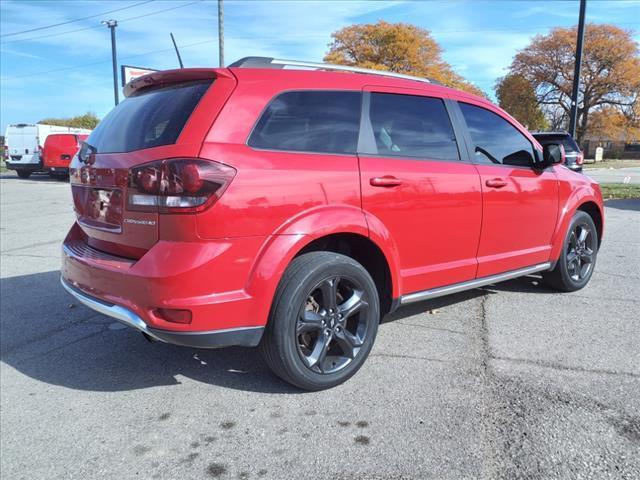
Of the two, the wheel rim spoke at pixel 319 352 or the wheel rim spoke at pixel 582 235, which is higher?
the wheel rim spoke at pixel 582 235

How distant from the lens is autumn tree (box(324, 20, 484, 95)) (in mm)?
46853

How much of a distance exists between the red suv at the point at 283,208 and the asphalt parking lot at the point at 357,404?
39 centimetres

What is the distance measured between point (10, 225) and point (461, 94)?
8829 millimetres

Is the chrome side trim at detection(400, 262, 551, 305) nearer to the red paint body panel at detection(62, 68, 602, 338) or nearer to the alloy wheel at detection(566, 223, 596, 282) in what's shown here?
the red paint body panel at detection(62, 68, 602, 338)

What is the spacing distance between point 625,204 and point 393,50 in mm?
37538

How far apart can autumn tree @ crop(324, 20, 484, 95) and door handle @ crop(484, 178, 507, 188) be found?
44088mm

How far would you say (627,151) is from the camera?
6262 cm

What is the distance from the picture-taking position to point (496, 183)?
165 inches

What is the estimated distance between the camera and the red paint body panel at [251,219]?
2.74m

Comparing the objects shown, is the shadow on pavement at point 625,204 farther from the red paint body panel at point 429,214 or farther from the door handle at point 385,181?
the door handle at point 385,181

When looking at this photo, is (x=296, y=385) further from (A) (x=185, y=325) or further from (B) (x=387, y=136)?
(B) (x=387, y=136)

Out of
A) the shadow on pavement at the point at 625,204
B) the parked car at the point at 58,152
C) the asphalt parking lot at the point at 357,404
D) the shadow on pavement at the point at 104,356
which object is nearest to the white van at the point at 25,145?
the parked car at the point at 58,152

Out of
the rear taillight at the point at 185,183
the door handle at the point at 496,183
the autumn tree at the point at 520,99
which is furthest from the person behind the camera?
the autumn tree at the point at 520,99

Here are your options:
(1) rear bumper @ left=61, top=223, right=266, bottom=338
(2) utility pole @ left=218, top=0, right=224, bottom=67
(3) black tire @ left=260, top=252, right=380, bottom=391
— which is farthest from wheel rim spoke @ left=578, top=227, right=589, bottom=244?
(2) utility pole @ left=218, top=0, right=224, bottom=67
